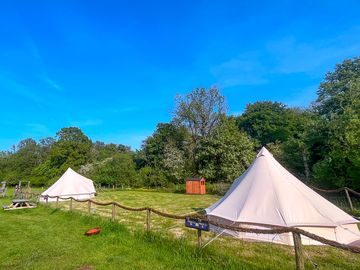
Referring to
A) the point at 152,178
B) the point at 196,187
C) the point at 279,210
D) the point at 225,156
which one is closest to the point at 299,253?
the point at 279,210

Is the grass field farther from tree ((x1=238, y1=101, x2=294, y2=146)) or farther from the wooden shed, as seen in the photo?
tree ((x1=238, y1=101, x2=294, y2=146))

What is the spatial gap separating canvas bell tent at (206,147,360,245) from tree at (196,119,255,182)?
56.6 ft

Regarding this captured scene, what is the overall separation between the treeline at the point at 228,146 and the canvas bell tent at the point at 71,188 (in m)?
10.3

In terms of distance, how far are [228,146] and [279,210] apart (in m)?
18.9

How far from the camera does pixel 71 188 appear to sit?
769 inches

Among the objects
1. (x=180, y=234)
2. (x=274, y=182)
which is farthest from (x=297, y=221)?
(x=180, y=234)

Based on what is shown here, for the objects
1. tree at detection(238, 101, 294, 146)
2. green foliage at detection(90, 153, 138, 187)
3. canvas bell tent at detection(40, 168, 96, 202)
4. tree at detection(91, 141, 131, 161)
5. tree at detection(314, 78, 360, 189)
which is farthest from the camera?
tree at detection(91, 141, 131, 161)

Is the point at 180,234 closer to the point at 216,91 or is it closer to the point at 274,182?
the point at 274,182

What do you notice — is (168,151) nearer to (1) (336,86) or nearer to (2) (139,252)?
(1) (336,86)

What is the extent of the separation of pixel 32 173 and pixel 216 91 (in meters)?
37.9

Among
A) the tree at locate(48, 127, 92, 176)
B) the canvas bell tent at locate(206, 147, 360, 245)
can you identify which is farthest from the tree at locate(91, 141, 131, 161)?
the canvas bell tent at locate(206, 147, 360, 245)

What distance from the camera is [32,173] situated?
1875 inches

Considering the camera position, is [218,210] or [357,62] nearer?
[218,210]

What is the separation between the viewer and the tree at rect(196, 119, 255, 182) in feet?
81.3
